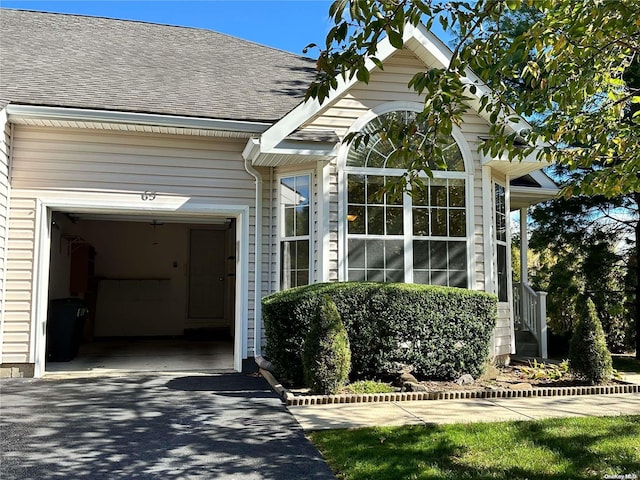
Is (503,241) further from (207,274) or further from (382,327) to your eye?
(207,274)

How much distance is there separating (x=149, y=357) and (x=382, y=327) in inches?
204

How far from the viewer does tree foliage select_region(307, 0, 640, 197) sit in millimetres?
3578

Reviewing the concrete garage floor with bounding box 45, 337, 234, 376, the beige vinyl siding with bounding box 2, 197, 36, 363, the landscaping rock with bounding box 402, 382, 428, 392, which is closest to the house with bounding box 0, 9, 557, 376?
the beige vinyl siding with bounding box 2, 197, 36, 363

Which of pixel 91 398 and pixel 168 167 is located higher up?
pixel 168 167

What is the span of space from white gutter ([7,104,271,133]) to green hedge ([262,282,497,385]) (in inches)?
110

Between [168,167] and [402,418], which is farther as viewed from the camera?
[168,167]

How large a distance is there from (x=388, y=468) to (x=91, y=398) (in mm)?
3929

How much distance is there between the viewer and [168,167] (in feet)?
26.9

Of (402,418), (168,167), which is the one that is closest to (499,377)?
(402,418)

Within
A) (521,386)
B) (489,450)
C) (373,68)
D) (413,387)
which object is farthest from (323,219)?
(489,450)

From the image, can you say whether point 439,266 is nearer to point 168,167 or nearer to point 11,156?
point 168,167

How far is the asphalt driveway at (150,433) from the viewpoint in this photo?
383cm

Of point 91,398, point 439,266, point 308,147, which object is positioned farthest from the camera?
point 439,266

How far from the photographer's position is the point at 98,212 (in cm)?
822
